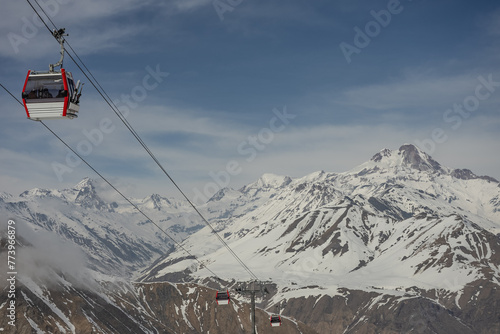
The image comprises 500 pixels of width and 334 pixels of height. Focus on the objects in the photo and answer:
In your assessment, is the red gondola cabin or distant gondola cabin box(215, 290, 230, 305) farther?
distant gondola cabin box(215, 290, 230, 305)

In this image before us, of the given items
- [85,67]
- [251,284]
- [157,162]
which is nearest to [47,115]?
[85,67]

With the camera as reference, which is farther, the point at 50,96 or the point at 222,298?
the point at 222,298

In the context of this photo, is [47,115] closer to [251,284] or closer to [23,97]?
[23,97]

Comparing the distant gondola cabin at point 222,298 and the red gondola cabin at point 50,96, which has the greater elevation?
the red gondola cabin at point 50,96

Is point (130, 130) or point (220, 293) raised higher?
point (130, 130)

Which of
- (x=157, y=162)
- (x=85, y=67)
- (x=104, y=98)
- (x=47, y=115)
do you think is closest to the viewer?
(x=47, y=115)

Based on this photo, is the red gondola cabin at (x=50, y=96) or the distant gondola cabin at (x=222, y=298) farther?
the distant gondola cabin at (x=222, y=298)

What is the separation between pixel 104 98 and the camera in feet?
135

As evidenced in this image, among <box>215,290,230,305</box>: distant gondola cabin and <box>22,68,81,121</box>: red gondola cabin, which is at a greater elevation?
<box>22,68,81,121</box>: red gondola cabin

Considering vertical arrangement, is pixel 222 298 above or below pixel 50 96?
below

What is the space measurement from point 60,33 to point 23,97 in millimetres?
4521

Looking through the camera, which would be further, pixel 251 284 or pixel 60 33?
pixel 251 284

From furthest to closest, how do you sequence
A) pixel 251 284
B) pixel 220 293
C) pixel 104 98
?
pixel 220 293 → pixel 251 284 → pixel 104 98

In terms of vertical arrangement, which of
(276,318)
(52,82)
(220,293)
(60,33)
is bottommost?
(276,318)
